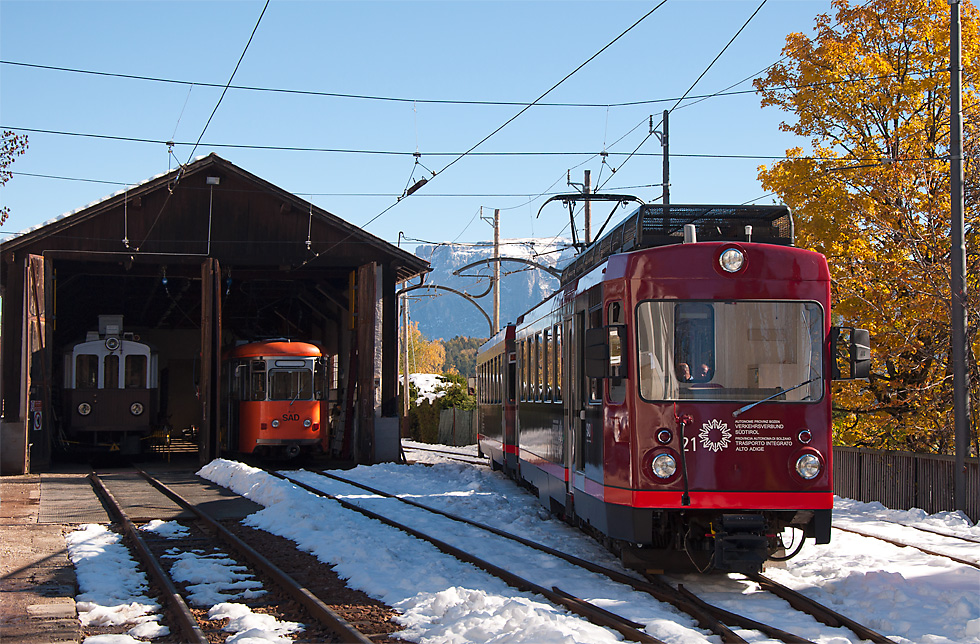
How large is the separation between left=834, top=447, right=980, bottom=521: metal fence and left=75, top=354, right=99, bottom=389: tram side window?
19.8m

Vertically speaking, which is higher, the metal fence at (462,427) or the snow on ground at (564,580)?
the snow on ground at (564,580)

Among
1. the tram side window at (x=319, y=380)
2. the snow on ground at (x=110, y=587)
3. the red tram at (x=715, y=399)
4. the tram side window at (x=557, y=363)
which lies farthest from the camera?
the tram side window at (x=319, y=380)

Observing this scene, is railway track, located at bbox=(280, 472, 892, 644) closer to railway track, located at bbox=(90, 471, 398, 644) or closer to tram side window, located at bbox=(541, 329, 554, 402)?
railway track, located at bbox=(90, 471, 398, 644)

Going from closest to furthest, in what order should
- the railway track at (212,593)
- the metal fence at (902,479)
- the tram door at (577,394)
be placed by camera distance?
the railway track at (212,593) → the tram door at (577,394) → the metal fence at (902,479)

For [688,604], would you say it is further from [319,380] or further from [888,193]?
[319,380]

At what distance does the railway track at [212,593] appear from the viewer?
7559mm

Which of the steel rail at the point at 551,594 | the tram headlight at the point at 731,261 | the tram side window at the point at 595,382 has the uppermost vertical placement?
the tram headlight at the point at 731,261

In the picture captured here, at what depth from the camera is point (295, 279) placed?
3066 cm

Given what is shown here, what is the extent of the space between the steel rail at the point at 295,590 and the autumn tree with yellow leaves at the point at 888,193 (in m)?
9.75

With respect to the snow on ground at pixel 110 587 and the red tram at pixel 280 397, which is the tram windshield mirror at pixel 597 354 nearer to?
the snow on ground at pixel 110 587

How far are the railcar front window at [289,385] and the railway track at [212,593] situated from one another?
9961mm

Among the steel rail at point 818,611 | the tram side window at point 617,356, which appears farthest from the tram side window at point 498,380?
the steel rail at point 818,611

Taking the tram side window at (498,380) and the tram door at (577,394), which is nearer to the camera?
the tram door at (577,394)

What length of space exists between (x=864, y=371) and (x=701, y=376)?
1354 mm
